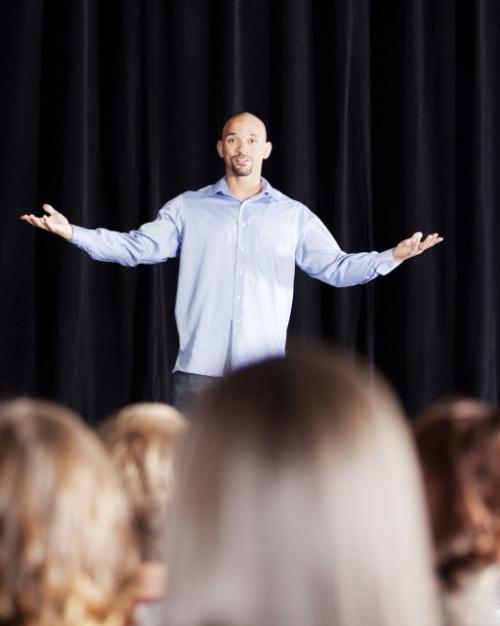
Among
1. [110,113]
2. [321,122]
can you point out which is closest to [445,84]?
[321,122]

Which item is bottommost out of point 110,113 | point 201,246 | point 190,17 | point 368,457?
point 368,457

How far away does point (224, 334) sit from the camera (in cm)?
358

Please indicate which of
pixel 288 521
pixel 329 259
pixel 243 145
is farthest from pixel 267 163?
pixel 288 521

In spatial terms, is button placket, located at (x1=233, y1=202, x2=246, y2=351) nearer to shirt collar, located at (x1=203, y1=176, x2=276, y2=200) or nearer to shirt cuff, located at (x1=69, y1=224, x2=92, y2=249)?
shirt collar, located at (x1=203, y1=176, x2=276, y2=200)

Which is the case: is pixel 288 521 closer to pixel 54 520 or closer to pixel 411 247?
pixel 54 520

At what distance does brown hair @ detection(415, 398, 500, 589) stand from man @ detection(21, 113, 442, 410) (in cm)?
224

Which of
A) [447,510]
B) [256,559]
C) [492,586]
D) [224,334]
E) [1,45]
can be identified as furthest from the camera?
[1,45]

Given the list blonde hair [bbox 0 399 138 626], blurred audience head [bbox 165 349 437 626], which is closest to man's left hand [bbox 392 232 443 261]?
blonde hair [bbox 0 399 138 626]

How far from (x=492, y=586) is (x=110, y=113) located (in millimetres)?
3596

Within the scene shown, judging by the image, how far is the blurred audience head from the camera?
67cm

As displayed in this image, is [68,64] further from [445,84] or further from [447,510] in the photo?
[447,510]

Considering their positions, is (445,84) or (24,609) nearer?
(24,609)

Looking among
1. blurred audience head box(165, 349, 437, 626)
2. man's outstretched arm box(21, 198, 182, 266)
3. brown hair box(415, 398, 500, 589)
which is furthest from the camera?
man's outstretched arm box(21, 198, 182, 266)

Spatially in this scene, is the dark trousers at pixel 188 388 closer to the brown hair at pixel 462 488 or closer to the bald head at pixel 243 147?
the bald head at pixel 243 147
